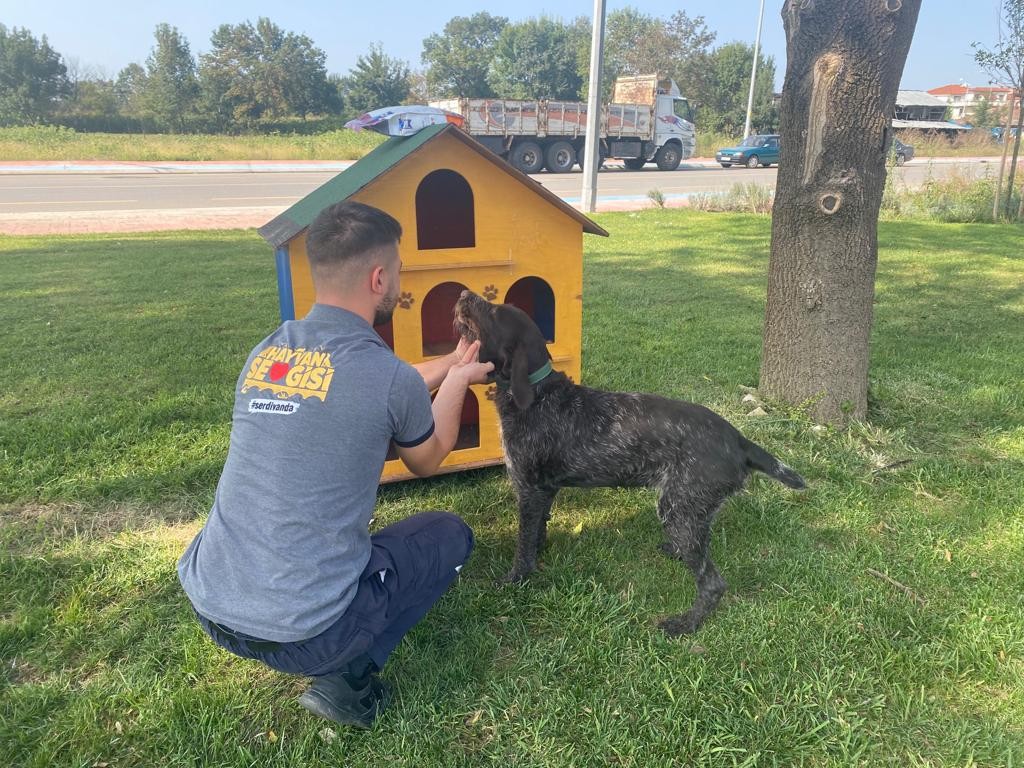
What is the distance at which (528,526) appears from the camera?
10.5 ft

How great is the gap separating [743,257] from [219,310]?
7.66 meters

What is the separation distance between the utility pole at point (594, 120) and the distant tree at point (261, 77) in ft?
126

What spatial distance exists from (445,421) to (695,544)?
49.3 inches

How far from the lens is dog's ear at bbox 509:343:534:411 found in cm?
294

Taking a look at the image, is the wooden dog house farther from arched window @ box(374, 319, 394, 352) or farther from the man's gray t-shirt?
the man's gray t-shirt

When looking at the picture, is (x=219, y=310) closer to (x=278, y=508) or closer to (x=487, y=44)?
(x=278, y=508)

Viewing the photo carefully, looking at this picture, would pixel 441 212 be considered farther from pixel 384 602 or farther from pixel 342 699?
pixel 342 699

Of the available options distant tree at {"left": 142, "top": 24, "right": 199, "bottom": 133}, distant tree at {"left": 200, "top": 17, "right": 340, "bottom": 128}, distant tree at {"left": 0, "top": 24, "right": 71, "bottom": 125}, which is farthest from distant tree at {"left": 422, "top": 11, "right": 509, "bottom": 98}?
distant tree at {"left": 0, "top": 24, "right": 71, "bottom": 125}

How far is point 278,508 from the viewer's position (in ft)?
6.88

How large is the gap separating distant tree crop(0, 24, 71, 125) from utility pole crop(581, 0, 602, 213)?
139 feet

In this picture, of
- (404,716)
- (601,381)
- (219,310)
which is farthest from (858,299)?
(219,310)

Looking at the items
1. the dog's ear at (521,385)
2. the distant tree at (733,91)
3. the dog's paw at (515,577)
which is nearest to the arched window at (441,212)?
the dog's ear at (521,385)

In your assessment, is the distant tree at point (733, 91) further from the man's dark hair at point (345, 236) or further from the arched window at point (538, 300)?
the man's dark hair at point (345, 236)

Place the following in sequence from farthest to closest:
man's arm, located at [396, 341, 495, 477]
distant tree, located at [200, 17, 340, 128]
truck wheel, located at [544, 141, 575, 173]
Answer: distant tree, located at [200, 17, 340, 128] < truck wheel, located at [544, 141, 575, 173] < man's arm, located at [396, 341, 495, 477]
